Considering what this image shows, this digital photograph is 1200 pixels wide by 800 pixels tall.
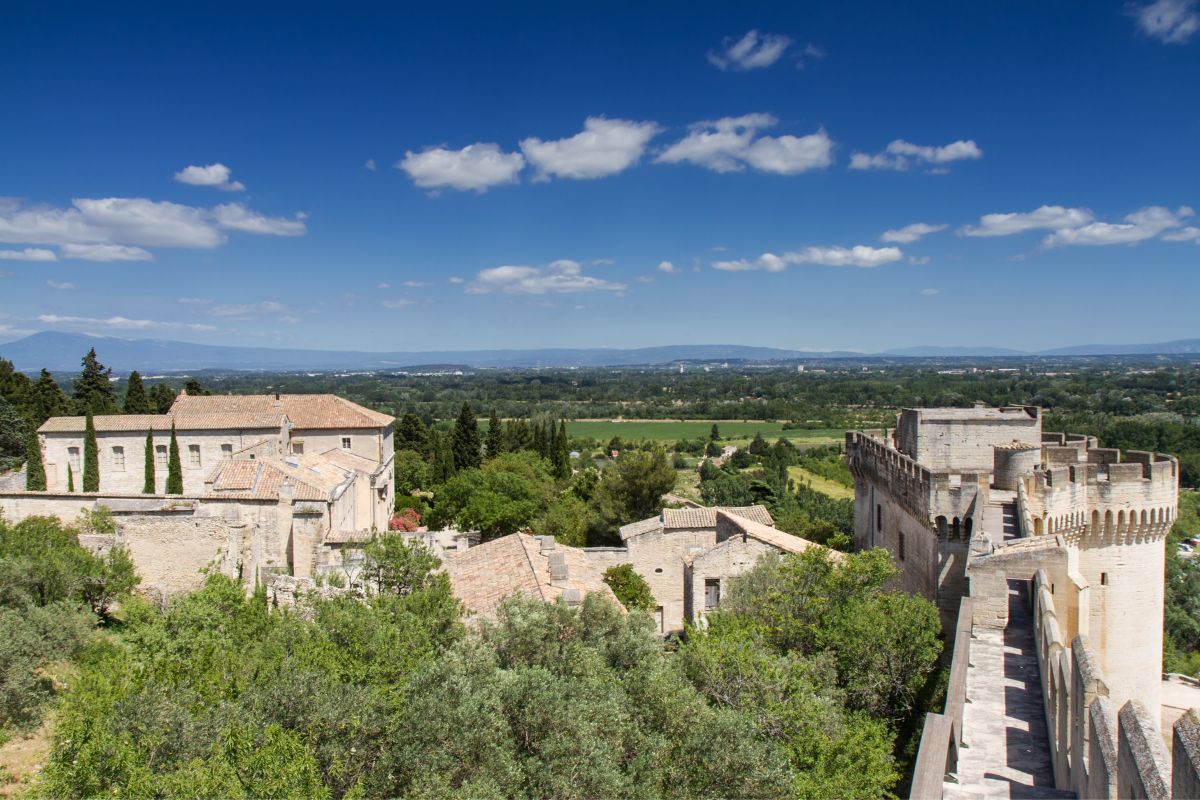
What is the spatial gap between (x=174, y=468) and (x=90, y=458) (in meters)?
4.46

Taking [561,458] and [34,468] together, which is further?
[561,458]

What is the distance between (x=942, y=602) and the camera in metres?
16.8

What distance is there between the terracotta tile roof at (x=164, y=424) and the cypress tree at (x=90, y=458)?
27.7 inches

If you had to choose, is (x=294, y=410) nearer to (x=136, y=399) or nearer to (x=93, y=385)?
(x=136, y=399)

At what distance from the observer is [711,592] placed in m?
24.8

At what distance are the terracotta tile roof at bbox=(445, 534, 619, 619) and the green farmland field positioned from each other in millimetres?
101970

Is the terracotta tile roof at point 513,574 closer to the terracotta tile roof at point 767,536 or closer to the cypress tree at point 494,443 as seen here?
the terracotta tile roof at point 767,536

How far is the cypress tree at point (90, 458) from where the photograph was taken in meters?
40.2

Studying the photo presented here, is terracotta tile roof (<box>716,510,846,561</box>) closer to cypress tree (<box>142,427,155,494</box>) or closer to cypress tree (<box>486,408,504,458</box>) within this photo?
cypress tree (<box>142,427,155,494</box>)

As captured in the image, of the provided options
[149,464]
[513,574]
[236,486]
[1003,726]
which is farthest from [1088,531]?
[149,464]

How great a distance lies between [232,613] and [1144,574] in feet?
66.0

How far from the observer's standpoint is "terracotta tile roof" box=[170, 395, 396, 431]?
143 feet

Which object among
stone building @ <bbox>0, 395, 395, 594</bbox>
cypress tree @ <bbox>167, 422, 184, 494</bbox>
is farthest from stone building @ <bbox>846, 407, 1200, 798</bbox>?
cypress tree @ <bbox>167, 422, 184, 494</bbox>

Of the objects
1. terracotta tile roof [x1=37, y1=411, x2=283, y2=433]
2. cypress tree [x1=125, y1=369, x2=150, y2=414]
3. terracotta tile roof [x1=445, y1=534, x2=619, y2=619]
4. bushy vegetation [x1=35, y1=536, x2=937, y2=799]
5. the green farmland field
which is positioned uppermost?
cypress tree [x1=125, y1=369, x2=150, y2=414]
